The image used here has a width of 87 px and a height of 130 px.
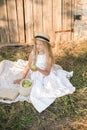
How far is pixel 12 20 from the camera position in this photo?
6.66 m

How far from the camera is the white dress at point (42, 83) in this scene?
16.1 ft

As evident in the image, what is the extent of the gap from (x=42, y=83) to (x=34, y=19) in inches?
78.7

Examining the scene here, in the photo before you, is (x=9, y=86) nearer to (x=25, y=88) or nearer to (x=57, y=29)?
(x=25, y=88)

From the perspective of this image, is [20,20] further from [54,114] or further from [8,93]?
[54,114]

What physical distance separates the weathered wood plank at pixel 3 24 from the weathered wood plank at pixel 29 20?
0.44m

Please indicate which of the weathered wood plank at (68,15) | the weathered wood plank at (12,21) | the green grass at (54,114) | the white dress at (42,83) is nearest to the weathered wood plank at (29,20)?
the weathered wood plank at (12,21)

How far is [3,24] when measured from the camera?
6.70m

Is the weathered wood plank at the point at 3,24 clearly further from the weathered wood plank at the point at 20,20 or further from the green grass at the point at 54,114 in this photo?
the green grass at the point at 54,114

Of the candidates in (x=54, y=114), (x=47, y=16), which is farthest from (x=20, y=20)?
(x=54, y=114)

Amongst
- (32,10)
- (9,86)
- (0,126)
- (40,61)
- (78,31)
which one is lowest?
(0,126)

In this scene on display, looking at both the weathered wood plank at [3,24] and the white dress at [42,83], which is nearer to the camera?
the white dress at [42,83]

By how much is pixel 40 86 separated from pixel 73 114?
745 millimetres

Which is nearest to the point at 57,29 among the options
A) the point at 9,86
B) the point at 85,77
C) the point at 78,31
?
the point at 78,31

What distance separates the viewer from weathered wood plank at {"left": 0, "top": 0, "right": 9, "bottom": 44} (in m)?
6.54
